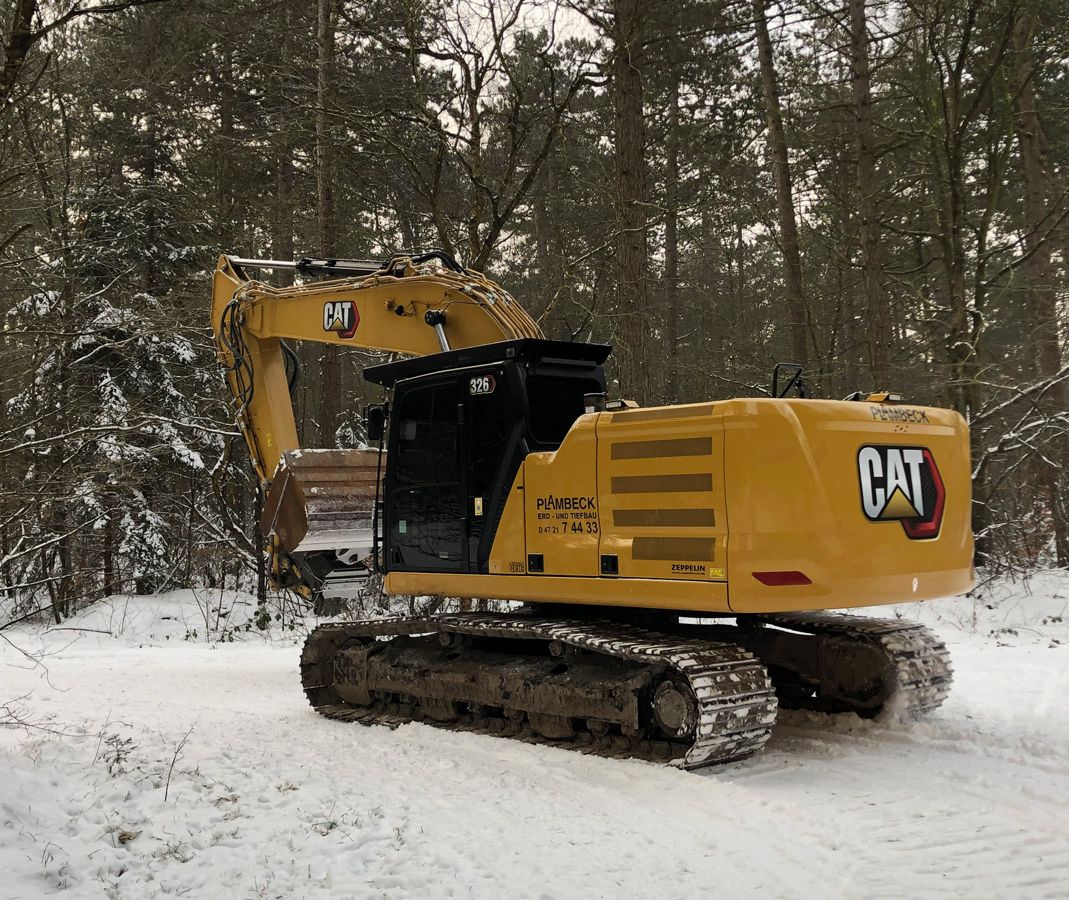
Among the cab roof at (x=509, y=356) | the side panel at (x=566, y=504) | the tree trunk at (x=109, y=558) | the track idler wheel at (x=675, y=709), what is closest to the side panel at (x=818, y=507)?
the track idler wheel at (x=675, y=709)

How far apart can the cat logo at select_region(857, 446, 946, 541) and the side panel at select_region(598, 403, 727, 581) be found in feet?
2.79

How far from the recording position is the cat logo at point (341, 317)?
25.8 feet

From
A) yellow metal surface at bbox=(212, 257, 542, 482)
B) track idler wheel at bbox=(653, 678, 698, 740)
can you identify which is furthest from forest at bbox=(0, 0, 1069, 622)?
track idler wheel at bbox=(653, 678, 698, 740)

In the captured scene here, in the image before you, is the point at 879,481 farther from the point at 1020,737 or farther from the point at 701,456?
the point at 1020,737

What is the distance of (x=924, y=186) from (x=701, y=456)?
470 inches

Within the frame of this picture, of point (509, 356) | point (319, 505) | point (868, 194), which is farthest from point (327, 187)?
point (509, 356)

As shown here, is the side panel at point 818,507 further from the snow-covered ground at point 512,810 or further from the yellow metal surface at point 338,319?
the yellow metal surface at point 338,319

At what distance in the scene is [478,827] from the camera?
4520mm

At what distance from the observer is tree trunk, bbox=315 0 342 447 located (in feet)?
42.8

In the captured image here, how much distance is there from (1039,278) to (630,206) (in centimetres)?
795

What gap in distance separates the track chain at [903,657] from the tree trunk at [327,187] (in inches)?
327

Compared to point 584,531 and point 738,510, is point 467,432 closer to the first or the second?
point 584,531

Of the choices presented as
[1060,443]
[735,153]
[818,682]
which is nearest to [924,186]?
[735,153]

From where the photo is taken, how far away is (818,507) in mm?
5195
